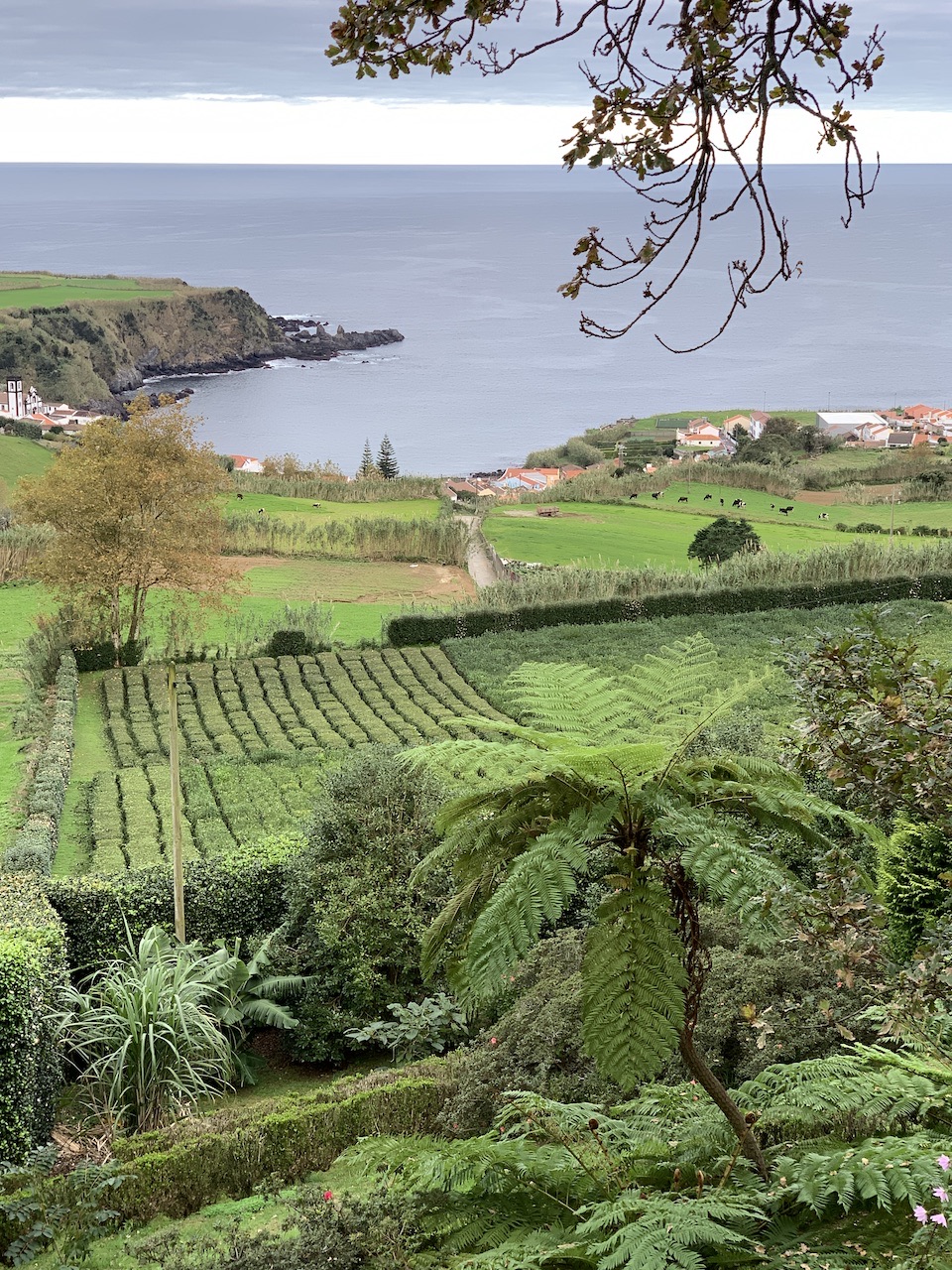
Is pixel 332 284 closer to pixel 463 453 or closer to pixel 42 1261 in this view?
pixel 463 453

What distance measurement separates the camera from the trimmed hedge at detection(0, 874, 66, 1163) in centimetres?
798

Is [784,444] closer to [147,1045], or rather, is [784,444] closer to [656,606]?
[656,606]

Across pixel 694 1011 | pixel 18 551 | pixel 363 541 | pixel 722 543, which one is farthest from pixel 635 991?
pixel 363 541

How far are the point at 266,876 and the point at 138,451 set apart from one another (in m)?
12.9

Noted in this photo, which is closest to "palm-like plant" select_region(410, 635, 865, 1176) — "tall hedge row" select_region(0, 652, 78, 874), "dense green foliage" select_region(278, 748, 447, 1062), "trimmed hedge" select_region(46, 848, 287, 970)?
"dense green foliage" select_region(278, 748, 447, 1062)

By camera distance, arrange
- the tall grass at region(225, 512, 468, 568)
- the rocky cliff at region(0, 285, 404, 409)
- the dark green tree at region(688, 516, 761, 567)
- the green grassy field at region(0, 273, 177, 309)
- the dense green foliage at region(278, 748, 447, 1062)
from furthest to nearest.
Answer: the green grassy field at region(0, 273, 177, 309), the rocky cliff at region(0, 285, 404, 409), the tall grass at region(225, 512, 468, 568), the dark green tree at region(688, 516, 761, 567), the dense green foliage at region(278, 748, 447, 1062)

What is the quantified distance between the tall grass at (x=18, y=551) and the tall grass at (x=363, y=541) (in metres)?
4.77

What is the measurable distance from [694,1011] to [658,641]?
20494 millimetres

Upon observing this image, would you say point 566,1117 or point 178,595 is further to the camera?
point 178,595

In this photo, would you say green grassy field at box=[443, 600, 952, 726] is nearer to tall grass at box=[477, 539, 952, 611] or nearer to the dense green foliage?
tall grass at box=[477, 539, 952, 611]

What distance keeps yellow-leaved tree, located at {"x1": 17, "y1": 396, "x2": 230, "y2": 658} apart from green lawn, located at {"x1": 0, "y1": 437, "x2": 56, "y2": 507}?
21.6 meters

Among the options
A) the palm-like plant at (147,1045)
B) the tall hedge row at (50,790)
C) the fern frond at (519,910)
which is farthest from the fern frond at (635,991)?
the tall hedge row at (50,790)

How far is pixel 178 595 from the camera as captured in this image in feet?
74.1

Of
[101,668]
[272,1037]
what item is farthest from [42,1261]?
[101,668]
